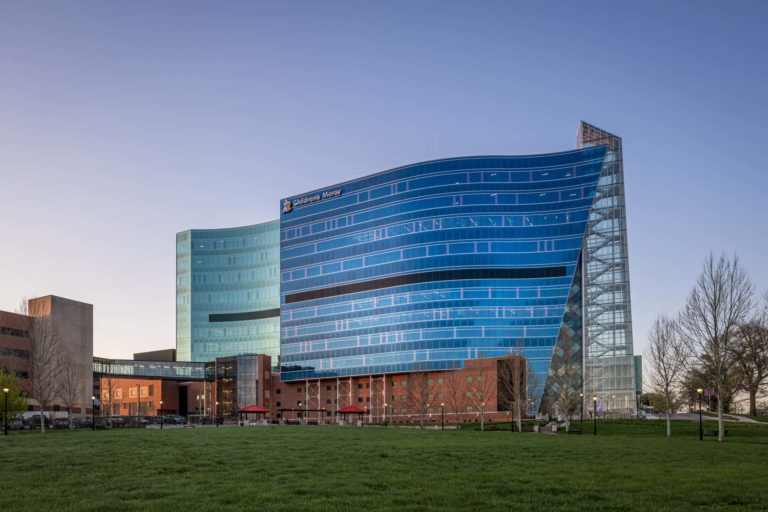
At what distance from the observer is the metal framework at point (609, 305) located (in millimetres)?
153500

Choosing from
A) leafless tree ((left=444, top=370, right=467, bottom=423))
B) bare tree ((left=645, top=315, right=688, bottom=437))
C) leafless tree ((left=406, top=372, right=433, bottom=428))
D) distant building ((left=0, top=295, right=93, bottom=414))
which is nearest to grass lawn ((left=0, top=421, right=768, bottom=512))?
bare tree ((left=645, top=315, right=688, bottom=437))

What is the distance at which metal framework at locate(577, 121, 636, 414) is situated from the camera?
153500 millimetres

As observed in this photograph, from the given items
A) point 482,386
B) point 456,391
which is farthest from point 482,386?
point 456,391

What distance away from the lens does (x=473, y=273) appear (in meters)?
138

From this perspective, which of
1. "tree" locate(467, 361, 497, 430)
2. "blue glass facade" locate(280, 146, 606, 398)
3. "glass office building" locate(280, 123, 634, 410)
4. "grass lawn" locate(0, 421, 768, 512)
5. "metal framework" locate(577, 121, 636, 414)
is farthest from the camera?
"metal framework" locate(577, 121, 636, 414)

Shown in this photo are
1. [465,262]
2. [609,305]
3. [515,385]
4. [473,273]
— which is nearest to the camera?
[515,385]

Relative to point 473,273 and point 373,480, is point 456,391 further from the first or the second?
point 373,480

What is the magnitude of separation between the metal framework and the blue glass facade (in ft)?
31.9

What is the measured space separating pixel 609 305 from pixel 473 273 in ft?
116

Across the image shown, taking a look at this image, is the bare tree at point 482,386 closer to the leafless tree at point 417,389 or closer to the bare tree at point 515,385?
the bare tree at point 515,385

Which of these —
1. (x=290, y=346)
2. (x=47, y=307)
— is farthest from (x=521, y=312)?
(x=47, y=307)

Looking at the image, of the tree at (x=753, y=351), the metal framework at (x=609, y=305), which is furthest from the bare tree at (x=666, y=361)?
the metal framework at (x=609, y=305)

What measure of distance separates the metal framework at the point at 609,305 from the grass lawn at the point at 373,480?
125790 millimetres

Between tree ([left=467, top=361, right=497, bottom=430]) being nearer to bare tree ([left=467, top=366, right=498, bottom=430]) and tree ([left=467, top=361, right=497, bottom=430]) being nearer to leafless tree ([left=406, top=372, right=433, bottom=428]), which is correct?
bare tree ([left=467, top=366, right=498, bottom=430])
